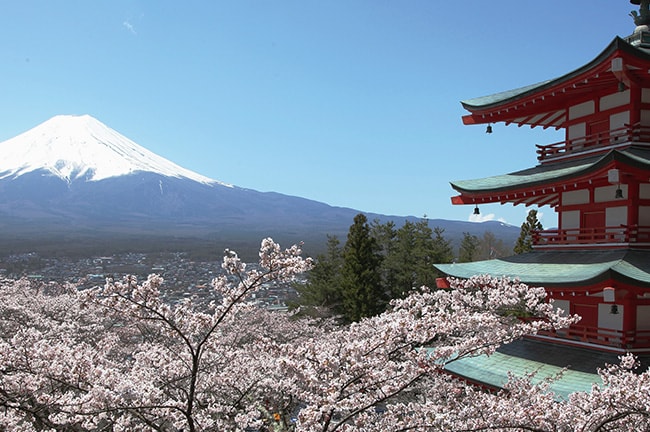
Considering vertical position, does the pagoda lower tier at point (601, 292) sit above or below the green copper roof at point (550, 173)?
below

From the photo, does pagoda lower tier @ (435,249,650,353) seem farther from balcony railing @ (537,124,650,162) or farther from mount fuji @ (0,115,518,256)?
mount fuji @ (0,115,518,256)

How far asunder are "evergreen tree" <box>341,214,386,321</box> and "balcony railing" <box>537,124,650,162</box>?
54.7 feet

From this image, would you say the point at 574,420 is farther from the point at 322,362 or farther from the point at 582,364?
the point at 582,364

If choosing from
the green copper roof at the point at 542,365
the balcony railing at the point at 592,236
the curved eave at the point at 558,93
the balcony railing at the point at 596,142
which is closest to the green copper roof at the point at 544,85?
the curved eave at the point at 558,93

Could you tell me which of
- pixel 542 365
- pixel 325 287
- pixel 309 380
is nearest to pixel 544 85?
pixel 542 365

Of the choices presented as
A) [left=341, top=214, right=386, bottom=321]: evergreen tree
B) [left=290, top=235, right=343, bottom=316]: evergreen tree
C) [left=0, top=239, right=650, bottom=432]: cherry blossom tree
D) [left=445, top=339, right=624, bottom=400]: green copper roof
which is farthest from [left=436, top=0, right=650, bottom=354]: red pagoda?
[left=290, top=235, right=343, bottom=316]: evergreen tree

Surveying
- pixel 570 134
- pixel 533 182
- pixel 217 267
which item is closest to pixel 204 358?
pixel 533 182

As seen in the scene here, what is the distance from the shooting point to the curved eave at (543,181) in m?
8.81

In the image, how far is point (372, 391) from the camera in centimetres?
561

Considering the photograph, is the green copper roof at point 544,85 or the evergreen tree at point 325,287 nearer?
the green copper roof at point 544,85

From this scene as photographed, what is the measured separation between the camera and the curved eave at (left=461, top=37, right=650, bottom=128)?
30.0 ft

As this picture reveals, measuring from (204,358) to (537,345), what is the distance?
6.50m

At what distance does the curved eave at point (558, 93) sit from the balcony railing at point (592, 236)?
2719mm

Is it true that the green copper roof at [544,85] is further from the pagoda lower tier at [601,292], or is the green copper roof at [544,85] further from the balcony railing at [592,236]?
the pagoda lower tier at [601,292]
